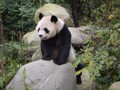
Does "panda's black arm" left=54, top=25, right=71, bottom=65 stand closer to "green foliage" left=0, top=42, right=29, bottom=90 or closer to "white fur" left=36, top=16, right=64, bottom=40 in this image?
"white fur" left=36, top=16, right=64, bottom=40

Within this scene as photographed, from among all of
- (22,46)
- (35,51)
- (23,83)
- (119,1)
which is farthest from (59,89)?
(35,51)

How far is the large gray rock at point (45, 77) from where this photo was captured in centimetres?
551

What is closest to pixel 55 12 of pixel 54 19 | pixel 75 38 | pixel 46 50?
pixel 75 38

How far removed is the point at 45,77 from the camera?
562 cm

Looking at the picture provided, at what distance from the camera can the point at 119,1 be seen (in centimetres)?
561

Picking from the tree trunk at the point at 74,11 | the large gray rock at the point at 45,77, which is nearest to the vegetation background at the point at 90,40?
the tree trunk at the point at 74,11

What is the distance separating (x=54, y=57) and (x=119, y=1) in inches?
61.3

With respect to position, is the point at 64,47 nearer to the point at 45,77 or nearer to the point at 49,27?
the point at 49,27

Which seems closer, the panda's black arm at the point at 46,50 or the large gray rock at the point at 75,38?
the panda's black arm at the point at 46,50

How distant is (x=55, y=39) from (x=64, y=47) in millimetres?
227

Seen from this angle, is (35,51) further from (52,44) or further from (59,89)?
(59,89)

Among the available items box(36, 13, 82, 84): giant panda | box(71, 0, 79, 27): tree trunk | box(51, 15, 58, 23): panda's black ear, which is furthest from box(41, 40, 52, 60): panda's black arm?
box(71, 0, 79, 27): tree trunk

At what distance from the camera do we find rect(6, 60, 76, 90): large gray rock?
18.1 ft

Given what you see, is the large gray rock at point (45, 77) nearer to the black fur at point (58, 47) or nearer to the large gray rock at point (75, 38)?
the black fur at point (58, 47)
